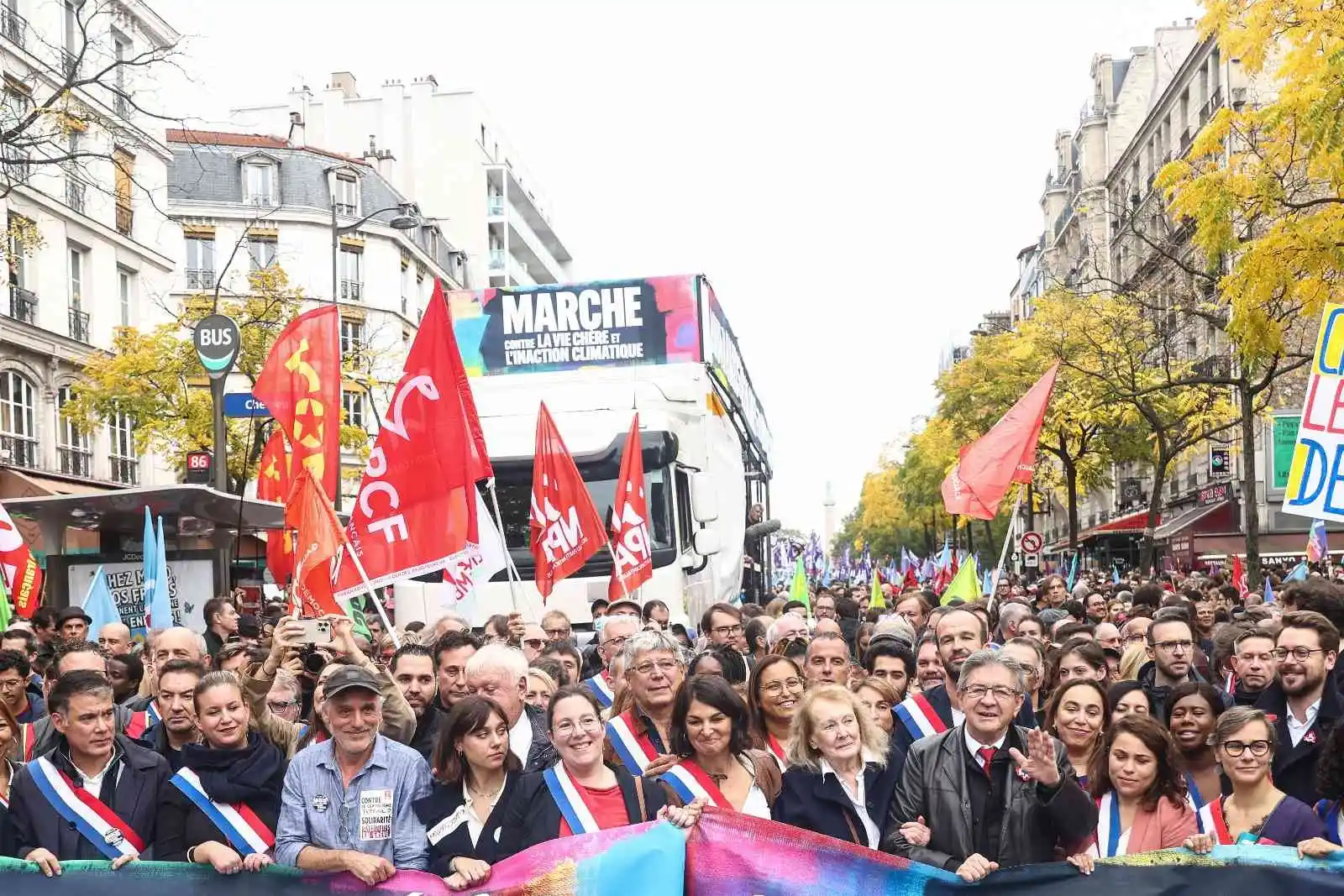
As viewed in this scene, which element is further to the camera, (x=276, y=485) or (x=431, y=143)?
(x=431, y=143)

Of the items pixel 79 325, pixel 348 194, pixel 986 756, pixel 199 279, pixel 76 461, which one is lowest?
pixel 986 756

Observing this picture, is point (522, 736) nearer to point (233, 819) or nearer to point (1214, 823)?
point (233, 819)

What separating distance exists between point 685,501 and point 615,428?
1.09 metres

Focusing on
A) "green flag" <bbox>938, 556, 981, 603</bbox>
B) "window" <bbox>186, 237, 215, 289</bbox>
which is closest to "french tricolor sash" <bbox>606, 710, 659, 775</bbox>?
"green flag" <bbox>938, 556, 981, 603</bbox>

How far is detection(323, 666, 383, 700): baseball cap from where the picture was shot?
214 inches

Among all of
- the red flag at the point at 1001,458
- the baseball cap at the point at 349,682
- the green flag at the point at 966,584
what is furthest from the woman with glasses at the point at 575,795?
the green flag at the point at 966,584

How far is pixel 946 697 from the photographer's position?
280 inches

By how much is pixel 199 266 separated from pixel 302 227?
4.14m

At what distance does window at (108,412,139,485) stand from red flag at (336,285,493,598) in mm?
26857

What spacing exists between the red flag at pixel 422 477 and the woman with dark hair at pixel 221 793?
3.70m

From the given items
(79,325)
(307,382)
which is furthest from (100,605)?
(79,325)

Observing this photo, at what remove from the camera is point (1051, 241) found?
79562mm

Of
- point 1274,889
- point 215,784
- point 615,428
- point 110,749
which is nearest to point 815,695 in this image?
point 1274,889

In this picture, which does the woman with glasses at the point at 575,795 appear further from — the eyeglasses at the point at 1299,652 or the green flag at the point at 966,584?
the green flag at the point at 966,584
